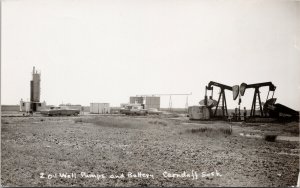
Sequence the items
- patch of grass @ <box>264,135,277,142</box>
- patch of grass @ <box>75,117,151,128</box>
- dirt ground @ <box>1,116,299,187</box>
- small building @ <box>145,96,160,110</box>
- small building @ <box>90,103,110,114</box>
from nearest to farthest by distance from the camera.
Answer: dirt ground @ <box>1,116,299,187</box>, patch of grass @ <box>264,135,277,142</box>, patch of grass @ <box>75,117,151,128</box>, small building @ <box>90,103,110,114</box>, small building @ <box>145,96,160,110</box>

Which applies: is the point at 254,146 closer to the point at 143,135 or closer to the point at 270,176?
the point at 270,176

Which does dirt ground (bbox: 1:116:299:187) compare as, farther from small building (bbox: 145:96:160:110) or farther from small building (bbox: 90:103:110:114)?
small building (bbox: 145:96:160:110)

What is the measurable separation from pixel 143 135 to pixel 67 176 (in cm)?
450

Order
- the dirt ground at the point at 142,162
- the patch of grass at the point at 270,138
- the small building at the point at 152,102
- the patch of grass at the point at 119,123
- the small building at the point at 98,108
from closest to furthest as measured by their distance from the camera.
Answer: the dirt ground at the point at 142,162 → the patch of grass at the point at 270,138 → the patch of grass at the point at 119,123 → the small building at the point at 98,108 → the small building at the point at 152,102

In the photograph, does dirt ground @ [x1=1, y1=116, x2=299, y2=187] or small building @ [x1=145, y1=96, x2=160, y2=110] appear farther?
small building @ [x1=145, y1=96, x2=160, y2=110]

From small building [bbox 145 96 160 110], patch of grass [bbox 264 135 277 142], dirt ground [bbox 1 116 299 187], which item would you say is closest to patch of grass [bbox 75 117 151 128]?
dirt ground [bbox 1 116 299 187]

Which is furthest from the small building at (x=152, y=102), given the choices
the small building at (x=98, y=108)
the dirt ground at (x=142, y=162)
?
the dirt ground at (x=142, y=162)

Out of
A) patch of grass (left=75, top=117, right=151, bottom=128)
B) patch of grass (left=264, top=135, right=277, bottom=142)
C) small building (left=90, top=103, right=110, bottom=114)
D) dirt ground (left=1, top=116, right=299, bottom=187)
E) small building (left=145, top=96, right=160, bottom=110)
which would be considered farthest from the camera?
small building (left=145, top=96, right=160, bottom=110)

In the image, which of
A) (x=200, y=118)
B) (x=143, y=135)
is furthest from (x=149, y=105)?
(x=143, y=135)

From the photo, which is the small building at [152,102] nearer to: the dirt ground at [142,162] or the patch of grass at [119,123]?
the patch of grass at [119,123]

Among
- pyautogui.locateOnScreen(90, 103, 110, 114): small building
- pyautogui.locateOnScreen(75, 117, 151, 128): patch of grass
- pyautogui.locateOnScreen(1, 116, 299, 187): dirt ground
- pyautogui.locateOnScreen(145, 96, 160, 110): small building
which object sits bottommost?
pyautogui.locateOnScreen(1, 116, 299, 187): dirt ground

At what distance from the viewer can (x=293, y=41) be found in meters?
7.30

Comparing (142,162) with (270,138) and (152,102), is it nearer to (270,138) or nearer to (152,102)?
(270,138)

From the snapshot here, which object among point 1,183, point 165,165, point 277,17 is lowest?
point 1,183
